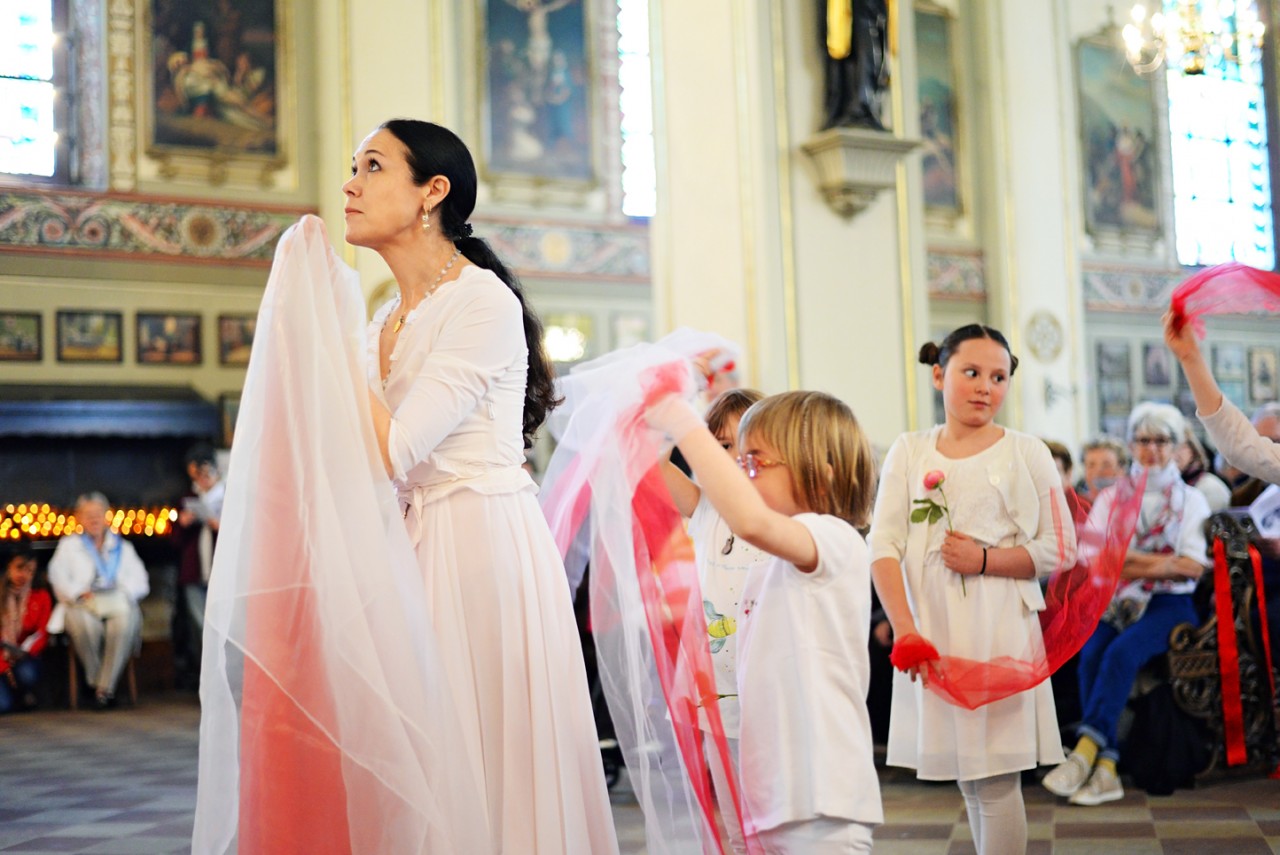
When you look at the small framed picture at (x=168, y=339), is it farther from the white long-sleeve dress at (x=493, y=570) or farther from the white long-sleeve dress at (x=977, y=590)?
the white long-sleeve dress at (x=493, y=570)

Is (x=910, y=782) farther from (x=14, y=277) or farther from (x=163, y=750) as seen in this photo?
(x=14, y=277)

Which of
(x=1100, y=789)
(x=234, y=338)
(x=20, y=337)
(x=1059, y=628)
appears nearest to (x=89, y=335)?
(x=20, y=337)

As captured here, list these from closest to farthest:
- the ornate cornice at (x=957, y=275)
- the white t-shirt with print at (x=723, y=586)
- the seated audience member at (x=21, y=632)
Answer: the white t-shirt with print at (x=723, y=586)
the seated audience member at (x=21, y=632)
the ornate cornice at (x=957, y=275)

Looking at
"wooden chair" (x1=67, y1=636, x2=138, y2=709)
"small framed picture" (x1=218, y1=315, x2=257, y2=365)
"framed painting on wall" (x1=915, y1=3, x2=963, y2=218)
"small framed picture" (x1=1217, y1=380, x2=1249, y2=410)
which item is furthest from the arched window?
"small framed picture" (x1=1217, y1=380, x2=1249, y2=410)

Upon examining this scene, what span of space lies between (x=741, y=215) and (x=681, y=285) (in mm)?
592

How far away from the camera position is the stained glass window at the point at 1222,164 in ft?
56.8

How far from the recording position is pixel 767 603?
2.50m

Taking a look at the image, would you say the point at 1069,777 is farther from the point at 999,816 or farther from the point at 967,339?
the point at 967,339

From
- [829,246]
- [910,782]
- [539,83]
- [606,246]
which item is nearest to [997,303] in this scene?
[606,246]

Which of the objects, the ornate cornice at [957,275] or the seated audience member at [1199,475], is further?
the ornate cornice at [957,275]

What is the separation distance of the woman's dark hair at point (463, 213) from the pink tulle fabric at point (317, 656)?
405mm

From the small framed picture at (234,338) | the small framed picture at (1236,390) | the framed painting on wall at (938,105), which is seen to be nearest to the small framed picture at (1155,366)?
the small framed picture at (1236,390)

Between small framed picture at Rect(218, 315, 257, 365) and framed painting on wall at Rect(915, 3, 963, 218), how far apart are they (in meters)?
7.42

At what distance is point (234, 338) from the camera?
1195cm
